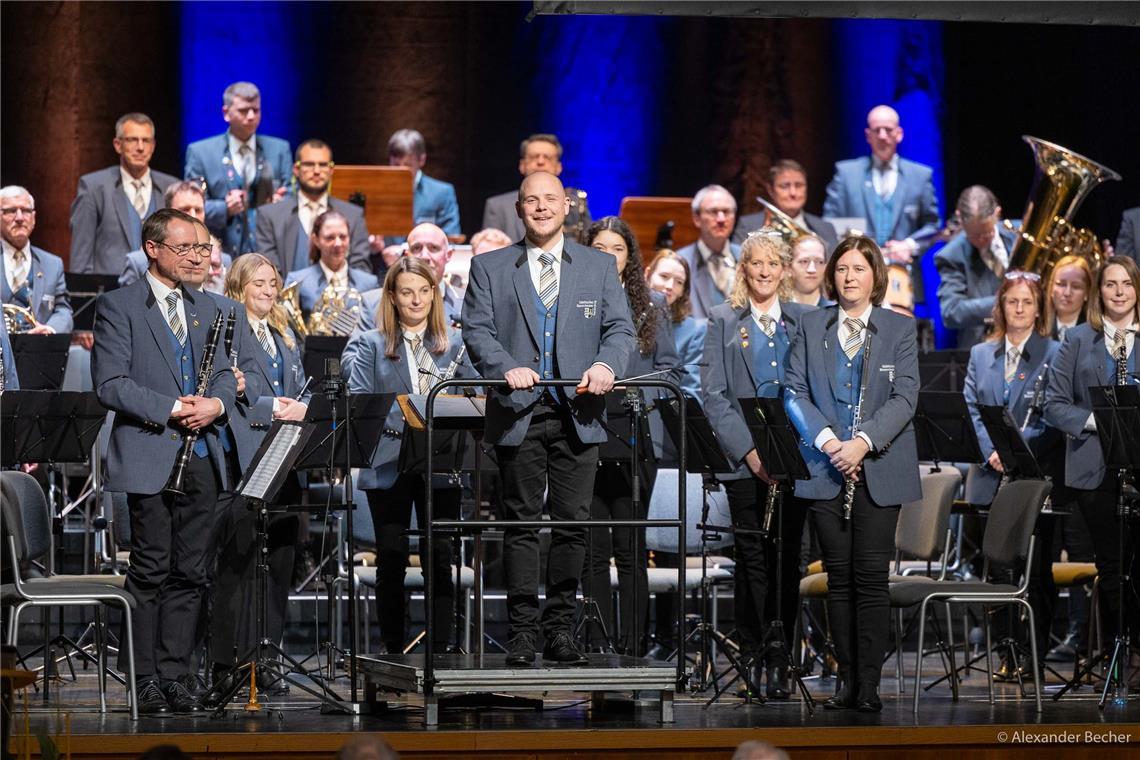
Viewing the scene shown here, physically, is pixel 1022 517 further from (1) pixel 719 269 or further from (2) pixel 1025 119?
(2) pixel 1025 119

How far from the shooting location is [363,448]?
6.07 metres

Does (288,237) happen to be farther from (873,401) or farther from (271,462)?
(873,401)

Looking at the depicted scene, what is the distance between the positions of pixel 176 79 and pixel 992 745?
9056 millimetres

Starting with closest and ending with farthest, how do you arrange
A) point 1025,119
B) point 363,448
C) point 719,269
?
point 363,448 < point 719,269 < point 1025,119

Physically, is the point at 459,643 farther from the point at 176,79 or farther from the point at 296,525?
the point at 176,79

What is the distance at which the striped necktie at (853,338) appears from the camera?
6.09 m

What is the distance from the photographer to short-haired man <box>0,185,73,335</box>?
28.1 ft

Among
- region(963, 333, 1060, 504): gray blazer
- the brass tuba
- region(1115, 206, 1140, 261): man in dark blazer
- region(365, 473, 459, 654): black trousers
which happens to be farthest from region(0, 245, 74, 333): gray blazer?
region(1115, 206, 1140, 261): man in dark blazer

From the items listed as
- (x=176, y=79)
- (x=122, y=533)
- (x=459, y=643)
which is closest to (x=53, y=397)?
(x=122, y=533)

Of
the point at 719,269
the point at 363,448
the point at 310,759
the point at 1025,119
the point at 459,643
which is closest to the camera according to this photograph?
the point at 310,759

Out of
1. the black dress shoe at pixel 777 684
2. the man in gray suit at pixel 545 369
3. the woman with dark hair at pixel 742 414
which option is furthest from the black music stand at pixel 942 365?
the man in gray suit at pixel 545 369

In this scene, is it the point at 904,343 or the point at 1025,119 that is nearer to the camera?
the point at 904,343

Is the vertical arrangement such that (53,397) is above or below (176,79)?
below

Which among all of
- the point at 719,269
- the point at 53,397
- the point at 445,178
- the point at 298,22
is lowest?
the point at 53,397
